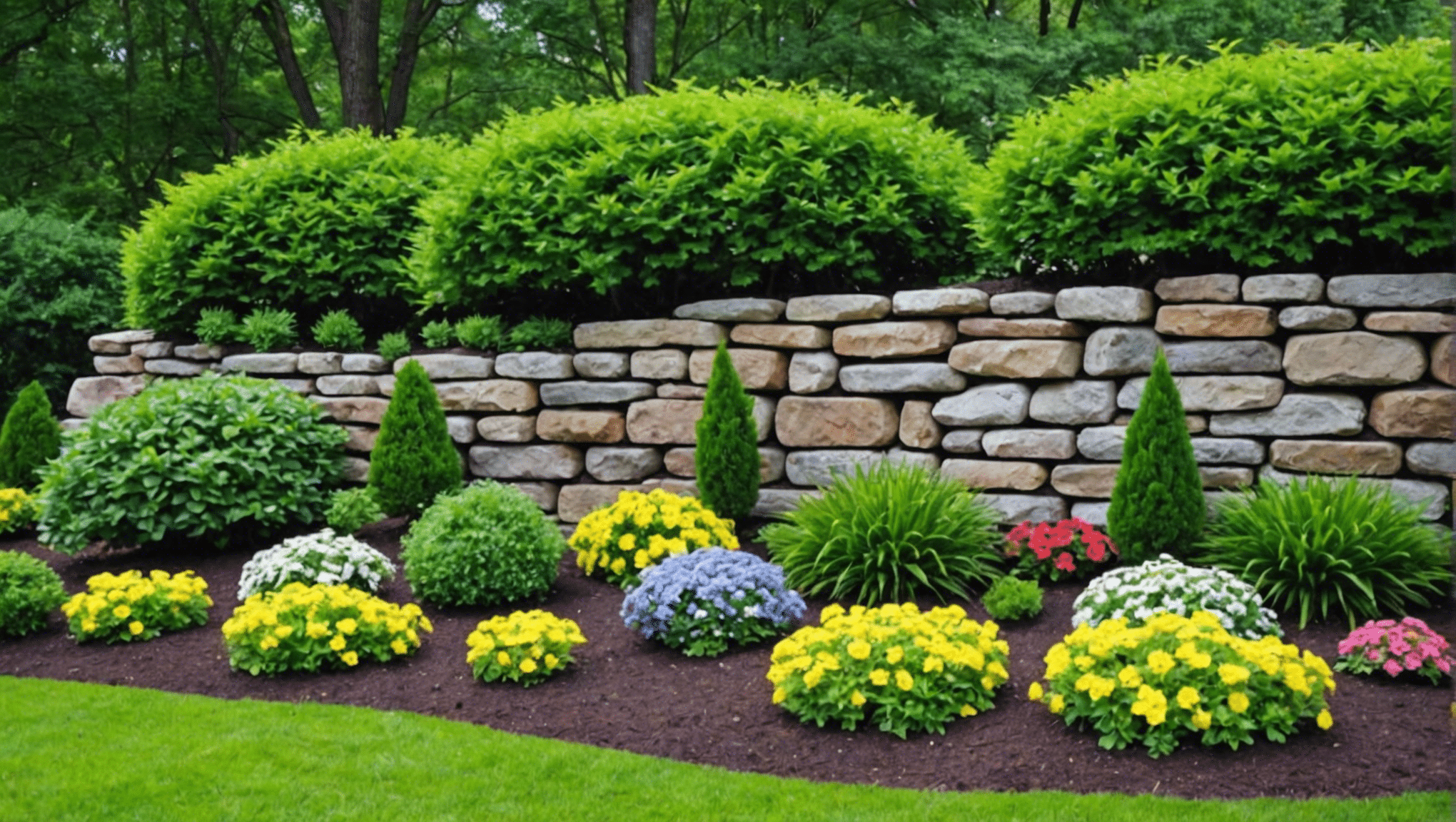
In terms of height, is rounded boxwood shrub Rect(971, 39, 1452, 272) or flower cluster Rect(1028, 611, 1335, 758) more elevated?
rounded boxwood shrub Rect(971, 39, 1452, 272)

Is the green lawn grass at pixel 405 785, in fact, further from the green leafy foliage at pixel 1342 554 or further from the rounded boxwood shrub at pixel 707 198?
the rounded boxwood shrub at pixel 707 198

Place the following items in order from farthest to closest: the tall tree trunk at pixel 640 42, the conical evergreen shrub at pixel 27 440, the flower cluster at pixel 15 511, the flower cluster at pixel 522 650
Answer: the tall tree trunk at pixel 640 42
the conical evergreen shrub at pixel 27 440
the flower cluster at pixel 15 511
the flower cluster at pixel 522 650

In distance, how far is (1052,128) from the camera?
234 inches

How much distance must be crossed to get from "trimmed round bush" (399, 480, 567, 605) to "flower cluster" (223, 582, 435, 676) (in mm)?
473

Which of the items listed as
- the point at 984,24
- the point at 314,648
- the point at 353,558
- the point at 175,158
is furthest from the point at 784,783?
the point at 175,158

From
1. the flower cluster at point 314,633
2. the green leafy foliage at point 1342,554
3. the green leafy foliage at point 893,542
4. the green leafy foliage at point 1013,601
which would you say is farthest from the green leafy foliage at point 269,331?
the green leafy foliage at point 1342,554

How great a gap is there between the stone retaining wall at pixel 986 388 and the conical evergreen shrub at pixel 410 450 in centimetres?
39

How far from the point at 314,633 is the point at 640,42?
882 cm

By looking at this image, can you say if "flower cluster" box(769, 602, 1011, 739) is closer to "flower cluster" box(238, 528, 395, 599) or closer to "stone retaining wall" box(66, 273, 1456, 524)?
"stone retaining wall" box(66, 273, 1456, 524)

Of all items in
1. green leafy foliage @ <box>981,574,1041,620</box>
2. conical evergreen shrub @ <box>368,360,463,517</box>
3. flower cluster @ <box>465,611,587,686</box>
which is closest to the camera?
flower cluster @ <box>465,611,587,686</box>

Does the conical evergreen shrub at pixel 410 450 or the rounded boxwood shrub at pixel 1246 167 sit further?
the conical evergreen shrub at pixel 410 450

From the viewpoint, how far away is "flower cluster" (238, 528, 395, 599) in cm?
557

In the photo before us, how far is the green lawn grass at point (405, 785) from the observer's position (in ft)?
10.9

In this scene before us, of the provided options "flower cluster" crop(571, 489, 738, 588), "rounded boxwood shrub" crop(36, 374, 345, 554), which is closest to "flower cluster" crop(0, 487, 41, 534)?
"rounded boxwood shrub" crop(36, 374, 345, 554)
